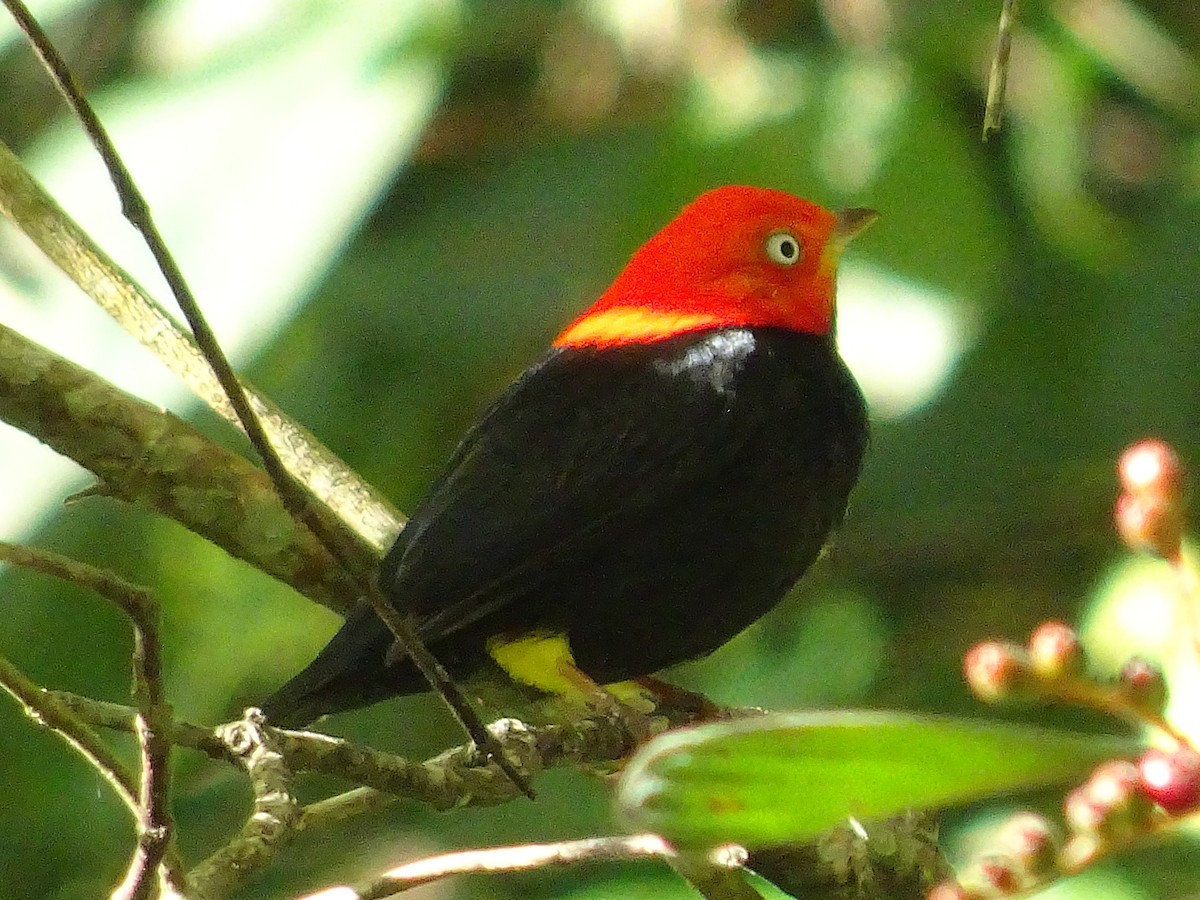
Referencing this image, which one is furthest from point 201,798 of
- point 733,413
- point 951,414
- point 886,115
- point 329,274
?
point 886,115

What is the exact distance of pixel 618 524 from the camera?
306 cm

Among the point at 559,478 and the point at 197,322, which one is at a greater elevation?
the point at 559,478

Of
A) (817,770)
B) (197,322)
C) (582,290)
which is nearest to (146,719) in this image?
(197,322)

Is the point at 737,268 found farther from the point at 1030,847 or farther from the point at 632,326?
the point at 1030,847

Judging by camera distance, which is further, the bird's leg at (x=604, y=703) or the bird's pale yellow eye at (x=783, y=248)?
the bird's pale yellow eye at (x=783, y=248)

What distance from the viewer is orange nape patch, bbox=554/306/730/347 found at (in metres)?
3.51

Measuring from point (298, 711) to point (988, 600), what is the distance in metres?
2.48

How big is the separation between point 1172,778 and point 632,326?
8.96 feet

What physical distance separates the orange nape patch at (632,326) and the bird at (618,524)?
4.1 inches

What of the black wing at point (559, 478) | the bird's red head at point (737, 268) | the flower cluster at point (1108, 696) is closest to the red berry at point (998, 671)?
the flower cluster at point (1108, 696)

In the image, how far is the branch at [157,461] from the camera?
8.43 ft

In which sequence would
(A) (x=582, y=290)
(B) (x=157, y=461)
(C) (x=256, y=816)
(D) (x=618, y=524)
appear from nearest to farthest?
(C) (x=256, y=816) < (B) (x=157, y=461) < (D) (x=618, y=524) < (A) (x=582, y=290)

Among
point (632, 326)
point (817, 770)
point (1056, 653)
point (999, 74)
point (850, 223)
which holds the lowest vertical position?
point (817, 770)

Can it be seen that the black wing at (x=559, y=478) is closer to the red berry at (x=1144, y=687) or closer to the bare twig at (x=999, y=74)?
the bare twig at (x=999, y=74)
